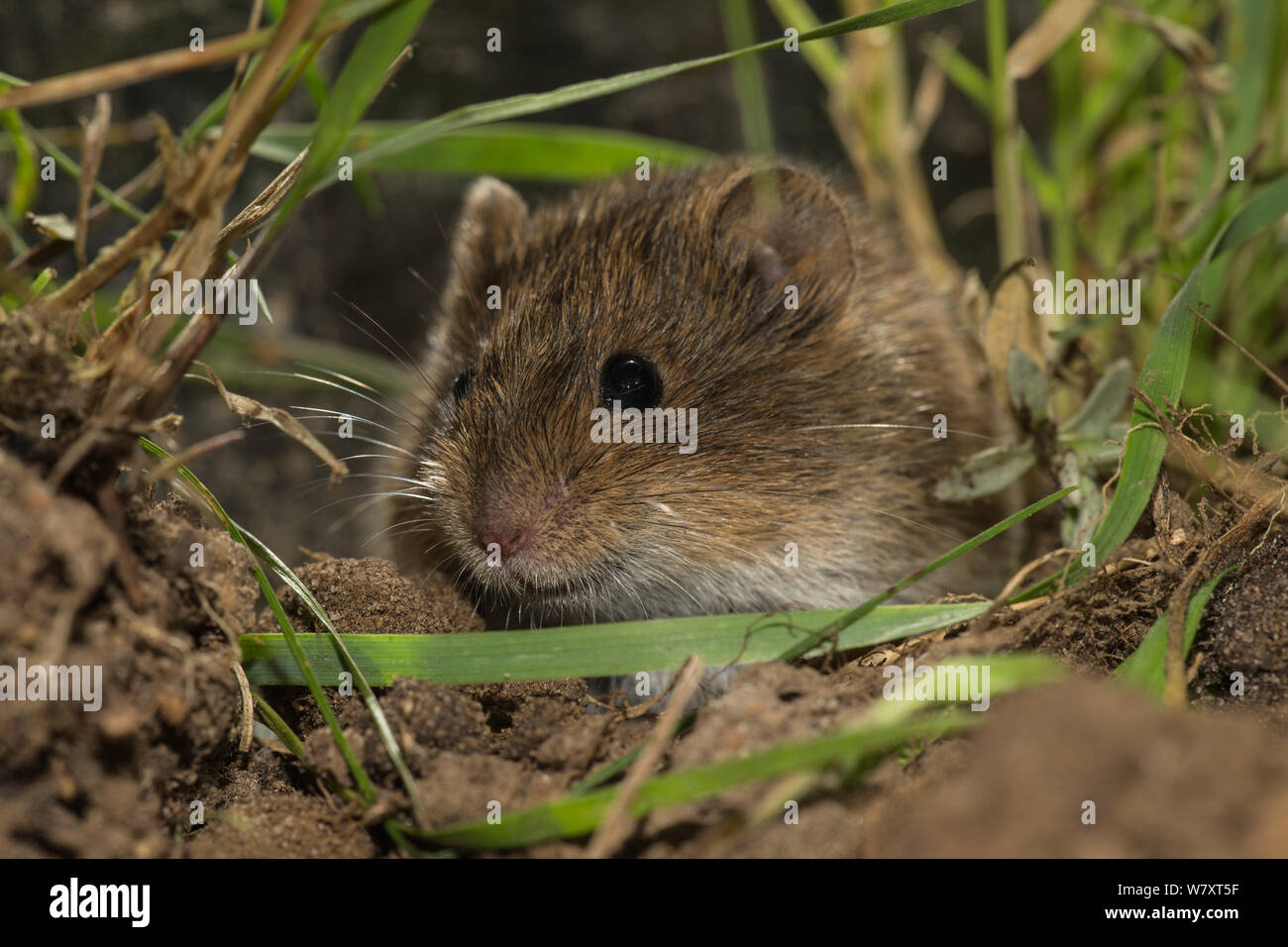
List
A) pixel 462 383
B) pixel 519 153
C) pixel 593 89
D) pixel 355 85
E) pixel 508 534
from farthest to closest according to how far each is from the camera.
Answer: pixel 519 153 → pixel 462 383 → pixel 508 534 → pixel 593 89 → pixel 355 85

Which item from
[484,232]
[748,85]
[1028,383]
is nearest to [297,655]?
[484,232]

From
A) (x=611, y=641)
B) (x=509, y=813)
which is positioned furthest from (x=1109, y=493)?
(x=509, y=813)

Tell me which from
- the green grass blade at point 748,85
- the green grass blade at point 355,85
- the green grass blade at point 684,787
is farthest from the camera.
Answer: the green grass blade at point 748,85

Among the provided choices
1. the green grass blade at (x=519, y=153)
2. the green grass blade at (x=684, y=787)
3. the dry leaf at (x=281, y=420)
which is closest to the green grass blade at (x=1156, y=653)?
the green grass blade at (x=684, y=787)

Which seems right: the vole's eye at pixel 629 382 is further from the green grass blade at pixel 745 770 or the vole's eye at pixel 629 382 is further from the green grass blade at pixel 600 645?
the green grass blade at pixel 745 770

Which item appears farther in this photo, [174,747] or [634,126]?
[634,126]

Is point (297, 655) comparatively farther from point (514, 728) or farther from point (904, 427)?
point (904, 427)
